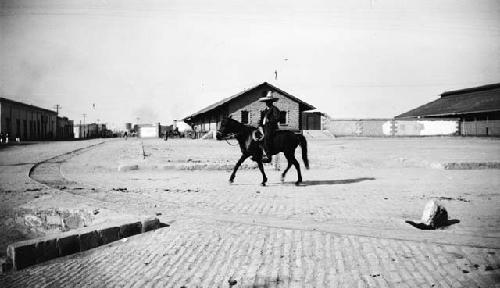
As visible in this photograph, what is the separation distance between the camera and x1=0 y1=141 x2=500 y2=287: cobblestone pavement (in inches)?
132

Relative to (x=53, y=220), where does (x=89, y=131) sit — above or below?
above

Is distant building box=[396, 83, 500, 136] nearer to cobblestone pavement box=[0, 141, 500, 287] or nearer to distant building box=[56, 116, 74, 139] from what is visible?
cobblestone pavement box=[0, 141, 500, 287]

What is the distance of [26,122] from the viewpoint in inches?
1890

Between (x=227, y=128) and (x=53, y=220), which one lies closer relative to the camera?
(x=53, y=220)

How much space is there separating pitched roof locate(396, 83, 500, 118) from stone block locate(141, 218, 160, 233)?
39.8m

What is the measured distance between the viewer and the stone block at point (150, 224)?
4.81m

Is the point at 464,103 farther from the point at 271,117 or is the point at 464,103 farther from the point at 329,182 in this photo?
the point at 271,117

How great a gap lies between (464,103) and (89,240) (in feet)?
158

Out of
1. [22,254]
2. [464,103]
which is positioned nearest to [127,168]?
[22,254]

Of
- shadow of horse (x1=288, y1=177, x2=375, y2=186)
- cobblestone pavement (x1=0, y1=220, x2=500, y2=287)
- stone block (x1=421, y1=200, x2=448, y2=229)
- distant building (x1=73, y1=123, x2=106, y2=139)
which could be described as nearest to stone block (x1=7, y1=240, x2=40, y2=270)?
cobblestone pavement (x1=0, y1=220, x2=500, y2=287)

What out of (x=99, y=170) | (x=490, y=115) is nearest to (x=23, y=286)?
(x=99, y=170)

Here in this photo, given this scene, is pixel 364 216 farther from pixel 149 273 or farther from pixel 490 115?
pixel 490 115

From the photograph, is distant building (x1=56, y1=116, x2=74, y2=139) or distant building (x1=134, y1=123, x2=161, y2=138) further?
distant building (x1=56, y1=116, x2=74, y2=139)

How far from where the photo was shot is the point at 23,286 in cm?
343
